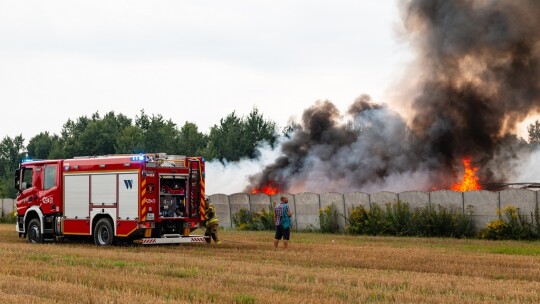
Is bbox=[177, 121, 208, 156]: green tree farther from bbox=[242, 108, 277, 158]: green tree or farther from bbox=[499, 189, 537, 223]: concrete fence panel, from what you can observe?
bbox=[499, 189, 537, 223]: concrete fence panel

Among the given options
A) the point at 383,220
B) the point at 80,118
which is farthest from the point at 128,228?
Answer: the point at 80,118

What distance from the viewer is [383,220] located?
37031mm

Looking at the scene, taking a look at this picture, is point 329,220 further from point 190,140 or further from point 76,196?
point 190,140

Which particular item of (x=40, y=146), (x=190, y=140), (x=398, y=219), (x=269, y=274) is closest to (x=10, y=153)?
(x=40, y=146)

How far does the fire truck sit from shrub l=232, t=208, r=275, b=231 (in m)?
13.5

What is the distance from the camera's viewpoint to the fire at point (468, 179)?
47250 mm

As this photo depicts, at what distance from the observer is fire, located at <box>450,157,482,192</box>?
4725 cm

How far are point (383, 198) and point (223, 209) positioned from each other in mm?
10080

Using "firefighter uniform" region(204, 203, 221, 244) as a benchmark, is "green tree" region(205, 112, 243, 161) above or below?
above

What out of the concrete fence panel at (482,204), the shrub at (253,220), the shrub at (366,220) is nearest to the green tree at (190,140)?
the shrub at (253,220)

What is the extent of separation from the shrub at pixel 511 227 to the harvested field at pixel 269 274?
452 cm

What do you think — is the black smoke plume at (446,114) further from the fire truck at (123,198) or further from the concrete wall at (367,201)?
the fire truck at (123,198)

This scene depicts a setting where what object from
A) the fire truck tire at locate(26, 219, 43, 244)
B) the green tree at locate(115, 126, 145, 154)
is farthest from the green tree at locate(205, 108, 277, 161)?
the fire truck tire at locate(26, 219, 43, 244)

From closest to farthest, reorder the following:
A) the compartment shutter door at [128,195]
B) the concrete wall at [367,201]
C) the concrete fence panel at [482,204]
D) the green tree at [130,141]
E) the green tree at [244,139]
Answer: the compartment shutter door at [128,195] < the concrete wall at [367,201] < the concrete fence panel at [482,204] < the green tree at [244,139] < the green tree at [130,141]
